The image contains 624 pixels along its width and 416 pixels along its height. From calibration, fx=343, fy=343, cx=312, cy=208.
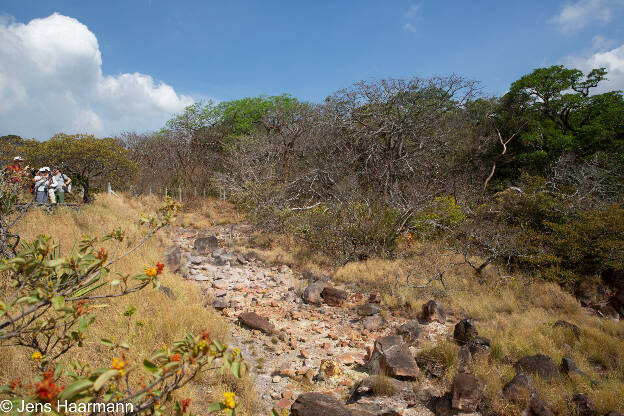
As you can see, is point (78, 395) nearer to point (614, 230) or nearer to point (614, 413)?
point (614, 413)

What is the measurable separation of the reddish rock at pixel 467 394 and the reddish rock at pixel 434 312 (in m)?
2.12

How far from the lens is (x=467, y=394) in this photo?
3.27 metres

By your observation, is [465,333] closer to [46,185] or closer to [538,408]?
[538,408]

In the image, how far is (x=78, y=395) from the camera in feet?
3.86

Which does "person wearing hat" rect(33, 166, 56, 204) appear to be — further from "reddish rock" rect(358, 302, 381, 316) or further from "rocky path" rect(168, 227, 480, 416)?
"reddish rock" rect(358, 302, 381, 316)

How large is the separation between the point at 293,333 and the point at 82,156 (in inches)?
395

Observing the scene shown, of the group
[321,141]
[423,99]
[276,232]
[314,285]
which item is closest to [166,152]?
[321,141]

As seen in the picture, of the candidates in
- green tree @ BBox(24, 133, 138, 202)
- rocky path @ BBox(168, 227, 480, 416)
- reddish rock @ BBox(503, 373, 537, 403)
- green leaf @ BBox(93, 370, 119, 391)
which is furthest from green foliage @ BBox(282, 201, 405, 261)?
green leaf @ BBox(93, 370, 119, 391)

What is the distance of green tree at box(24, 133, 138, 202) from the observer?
1072 cm

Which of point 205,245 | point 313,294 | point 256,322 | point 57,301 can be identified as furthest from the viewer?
point 205,245

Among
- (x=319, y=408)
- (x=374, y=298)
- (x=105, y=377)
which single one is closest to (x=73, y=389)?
(x=105, y=377)

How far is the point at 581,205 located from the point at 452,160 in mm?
6195

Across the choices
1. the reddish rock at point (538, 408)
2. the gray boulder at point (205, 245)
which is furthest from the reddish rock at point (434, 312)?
the gray boulder at point (205, 245)

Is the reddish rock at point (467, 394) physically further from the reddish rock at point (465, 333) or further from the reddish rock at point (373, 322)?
the reddish rock at point (373, 322)
